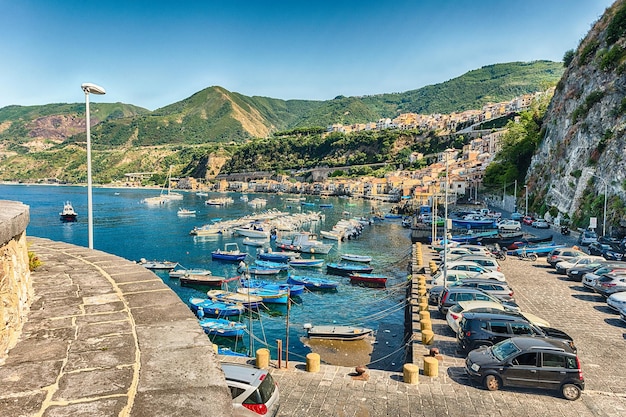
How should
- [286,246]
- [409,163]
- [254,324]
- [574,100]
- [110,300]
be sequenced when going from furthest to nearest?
[409,163] → [574,100] → [286,246] → [254,324] → [110,300]

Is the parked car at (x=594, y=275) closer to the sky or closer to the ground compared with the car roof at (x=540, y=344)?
closer to the ground

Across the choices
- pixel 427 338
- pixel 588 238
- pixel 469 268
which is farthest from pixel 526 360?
pixel 588 238

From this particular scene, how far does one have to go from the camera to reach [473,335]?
13.2 meters

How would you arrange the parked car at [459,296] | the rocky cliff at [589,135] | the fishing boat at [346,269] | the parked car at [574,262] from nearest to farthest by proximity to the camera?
the parked car at [459,296] → the parked car at [574,262] → the fishing boat at [346,269] → the rocky cliff at [589,135]

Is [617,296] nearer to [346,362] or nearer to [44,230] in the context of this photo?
[346,362]

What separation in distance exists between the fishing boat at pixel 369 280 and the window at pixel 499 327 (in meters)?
21.5

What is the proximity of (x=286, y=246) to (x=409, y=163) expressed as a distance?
118293mm

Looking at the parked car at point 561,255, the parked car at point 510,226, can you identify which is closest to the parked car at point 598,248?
the parked car at point 561,255

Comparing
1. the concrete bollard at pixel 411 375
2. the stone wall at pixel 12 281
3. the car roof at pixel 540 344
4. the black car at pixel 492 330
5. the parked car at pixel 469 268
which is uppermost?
the stone wall at pixel 12 281

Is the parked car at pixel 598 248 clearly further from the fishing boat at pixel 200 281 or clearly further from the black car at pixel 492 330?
the fishing boat at pixel 200 281

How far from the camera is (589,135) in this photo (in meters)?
46.3

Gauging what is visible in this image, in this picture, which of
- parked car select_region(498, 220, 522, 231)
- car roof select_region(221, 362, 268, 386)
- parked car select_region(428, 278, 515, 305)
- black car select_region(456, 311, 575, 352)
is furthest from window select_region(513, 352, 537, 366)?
parked car select_region(498, 220, 522, 231)

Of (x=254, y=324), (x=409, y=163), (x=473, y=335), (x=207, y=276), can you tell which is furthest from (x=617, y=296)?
(x=409, y=163)

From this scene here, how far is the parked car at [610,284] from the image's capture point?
2017 cm
